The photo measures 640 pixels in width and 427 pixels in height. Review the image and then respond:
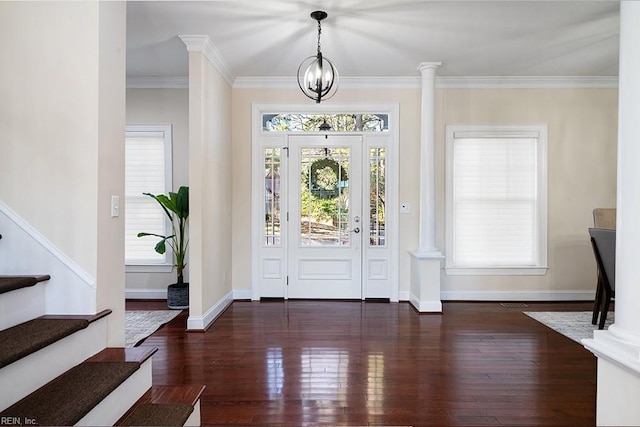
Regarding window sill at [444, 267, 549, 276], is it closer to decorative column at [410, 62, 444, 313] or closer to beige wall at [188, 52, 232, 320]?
decorative column at [410, 62, 444, 313]

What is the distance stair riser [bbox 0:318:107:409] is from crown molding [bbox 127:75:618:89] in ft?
11.7

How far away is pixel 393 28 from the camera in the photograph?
3500 mm

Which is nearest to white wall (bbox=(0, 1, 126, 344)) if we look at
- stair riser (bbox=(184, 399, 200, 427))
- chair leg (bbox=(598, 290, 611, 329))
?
stair riser (bbox=(184, 399, 200, 427))

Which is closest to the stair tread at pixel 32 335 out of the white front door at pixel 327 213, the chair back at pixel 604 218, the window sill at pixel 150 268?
the window sill at pixel 150 268

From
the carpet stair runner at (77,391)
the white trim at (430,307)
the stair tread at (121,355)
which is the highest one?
the carpet stair runner at (77,391)

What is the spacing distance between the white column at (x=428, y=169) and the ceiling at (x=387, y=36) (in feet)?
1.07

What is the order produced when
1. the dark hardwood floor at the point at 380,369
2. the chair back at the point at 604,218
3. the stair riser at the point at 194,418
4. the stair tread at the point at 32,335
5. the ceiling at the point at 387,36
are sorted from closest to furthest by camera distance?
the stair tread at the point at 32,335 < the stair riser at the point at 194,418 < the dark hardwood floor at the point at 380,369 < the ceiling at the point at 387,36 < the chair back at the point at 604,218

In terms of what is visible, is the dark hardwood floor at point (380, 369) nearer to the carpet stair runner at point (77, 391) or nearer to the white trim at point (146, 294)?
the carpet stair runner at point (77, 391)

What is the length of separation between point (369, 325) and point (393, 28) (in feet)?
9.59

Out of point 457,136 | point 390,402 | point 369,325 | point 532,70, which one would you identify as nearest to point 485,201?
point 457,136

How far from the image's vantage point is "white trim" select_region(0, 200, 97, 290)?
2.14m

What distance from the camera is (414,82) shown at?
4855 mm

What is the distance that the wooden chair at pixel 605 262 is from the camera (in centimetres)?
354

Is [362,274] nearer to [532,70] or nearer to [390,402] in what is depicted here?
[390,402]
